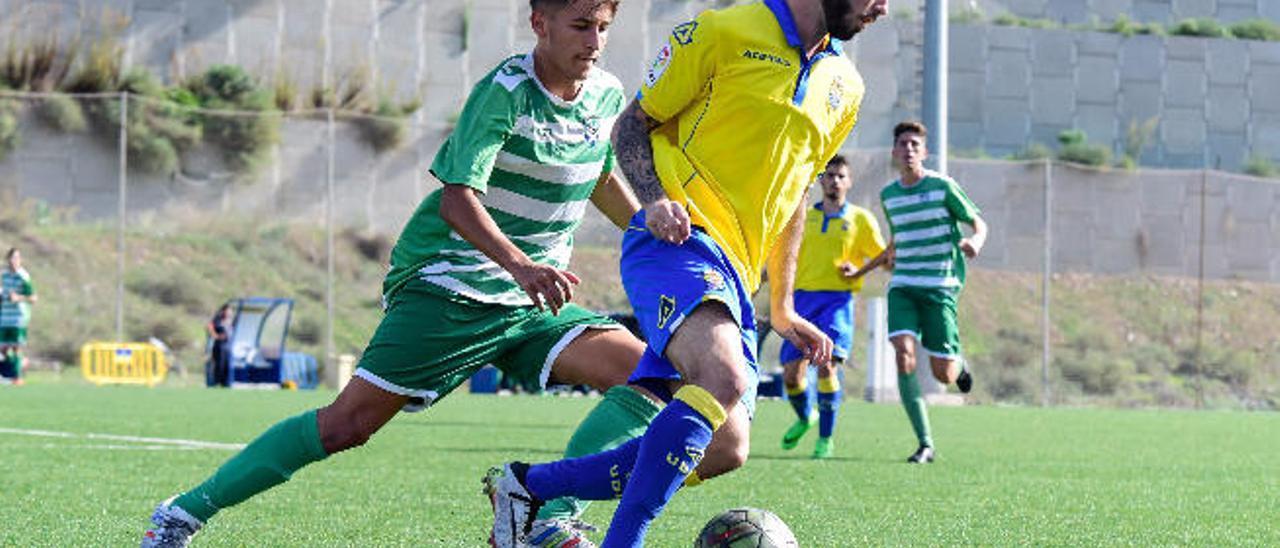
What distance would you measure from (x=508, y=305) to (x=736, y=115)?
88cm

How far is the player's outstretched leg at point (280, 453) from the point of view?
570cm

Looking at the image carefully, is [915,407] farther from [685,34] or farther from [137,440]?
[685,34]

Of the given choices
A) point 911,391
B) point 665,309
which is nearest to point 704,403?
point 665,309

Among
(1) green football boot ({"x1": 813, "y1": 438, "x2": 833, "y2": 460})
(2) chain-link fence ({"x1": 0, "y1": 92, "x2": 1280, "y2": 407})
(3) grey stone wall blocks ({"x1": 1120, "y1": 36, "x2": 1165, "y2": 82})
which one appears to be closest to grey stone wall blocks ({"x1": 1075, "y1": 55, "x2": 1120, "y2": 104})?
(3) grey stone wall blocks ({"x1": 1120, "y1": 36, "x2": 1165, "y2": 82})

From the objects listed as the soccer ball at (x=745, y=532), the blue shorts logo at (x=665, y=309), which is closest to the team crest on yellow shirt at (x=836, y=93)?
the blue shorts logo at (x=665, y=309)

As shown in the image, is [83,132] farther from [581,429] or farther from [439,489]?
[581,429]

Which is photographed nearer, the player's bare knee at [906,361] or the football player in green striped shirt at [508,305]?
the football player in green striped shirt at [508,305]

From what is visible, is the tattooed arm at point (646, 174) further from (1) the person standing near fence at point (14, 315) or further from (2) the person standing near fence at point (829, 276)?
(1) the person standing near fence at point (14, 315)

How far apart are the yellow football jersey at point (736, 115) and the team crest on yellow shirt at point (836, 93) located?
6 centimetres

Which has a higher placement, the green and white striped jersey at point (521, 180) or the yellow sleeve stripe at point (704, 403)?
the green and white striped jersey at point (521, 180)

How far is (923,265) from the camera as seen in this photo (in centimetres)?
1249

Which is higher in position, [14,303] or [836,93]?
[836,93]

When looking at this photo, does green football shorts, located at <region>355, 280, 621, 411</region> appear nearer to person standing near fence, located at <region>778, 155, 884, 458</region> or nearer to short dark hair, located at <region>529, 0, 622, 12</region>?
short dark hair, located at <region>529, 0, 622, 12</region>

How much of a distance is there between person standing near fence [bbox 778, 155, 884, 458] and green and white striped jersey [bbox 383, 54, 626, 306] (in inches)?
289
